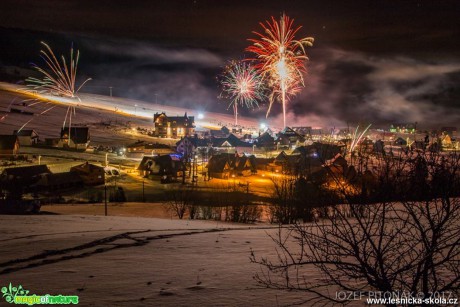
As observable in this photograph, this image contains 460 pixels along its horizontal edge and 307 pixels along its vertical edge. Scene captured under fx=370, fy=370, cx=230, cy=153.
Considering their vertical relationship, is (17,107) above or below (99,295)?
above

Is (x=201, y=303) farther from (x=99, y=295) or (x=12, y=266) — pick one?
(x=12, y=266)

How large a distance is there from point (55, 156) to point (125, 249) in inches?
1616

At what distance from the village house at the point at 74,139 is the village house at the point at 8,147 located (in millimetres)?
8969

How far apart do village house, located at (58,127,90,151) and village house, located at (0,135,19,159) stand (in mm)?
8969

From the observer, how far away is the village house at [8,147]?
42.1m

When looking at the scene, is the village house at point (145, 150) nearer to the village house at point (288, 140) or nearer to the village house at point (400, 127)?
the village house at point (288, 140)

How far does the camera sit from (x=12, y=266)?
249 inches

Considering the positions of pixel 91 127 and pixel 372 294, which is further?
pixel 91 127

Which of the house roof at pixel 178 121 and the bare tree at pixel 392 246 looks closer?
the bare tree at pixel 392 246

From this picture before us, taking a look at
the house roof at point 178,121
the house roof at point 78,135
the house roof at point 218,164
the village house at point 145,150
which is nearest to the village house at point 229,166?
the house roof at point 218,164

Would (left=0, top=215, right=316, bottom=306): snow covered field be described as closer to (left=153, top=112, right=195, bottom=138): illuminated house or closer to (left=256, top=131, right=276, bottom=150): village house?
(left=256, top=131, right=276, bottom=150): village house

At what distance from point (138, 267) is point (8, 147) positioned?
1721 inches

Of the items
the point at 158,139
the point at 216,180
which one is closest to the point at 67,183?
the point at 216,180

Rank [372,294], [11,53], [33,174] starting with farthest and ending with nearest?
[11,53], [33,174], [372,294]
